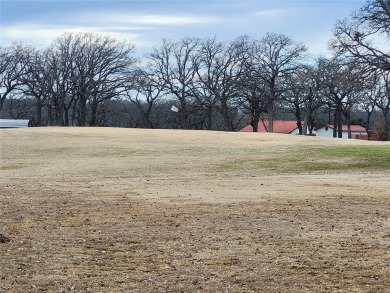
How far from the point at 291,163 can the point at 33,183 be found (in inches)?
415

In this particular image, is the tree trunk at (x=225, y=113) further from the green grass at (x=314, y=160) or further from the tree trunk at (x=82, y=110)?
the green grass at (x=314, y=160)

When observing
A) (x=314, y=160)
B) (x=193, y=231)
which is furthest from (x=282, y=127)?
(x=193, y=231)

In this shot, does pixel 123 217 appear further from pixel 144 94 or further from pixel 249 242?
pixel 144 94

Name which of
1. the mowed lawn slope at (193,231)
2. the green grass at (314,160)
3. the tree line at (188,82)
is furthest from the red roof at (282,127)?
the mowed lawn slope at (193,231)

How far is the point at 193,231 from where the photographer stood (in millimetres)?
8656

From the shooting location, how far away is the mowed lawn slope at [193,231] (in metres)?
6.01

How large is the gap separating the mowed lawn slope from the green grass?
1.22 m

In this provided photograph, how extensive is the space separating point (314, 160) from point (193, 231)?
1645cm

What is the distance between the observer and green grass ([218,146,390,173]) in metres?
22.5

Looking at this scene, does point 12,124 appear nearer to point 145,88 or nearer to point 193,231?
point 145,88

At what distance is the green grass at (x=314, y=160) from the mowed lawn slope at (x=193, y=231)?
3.99 ft

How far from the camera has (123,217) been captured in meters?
9.98

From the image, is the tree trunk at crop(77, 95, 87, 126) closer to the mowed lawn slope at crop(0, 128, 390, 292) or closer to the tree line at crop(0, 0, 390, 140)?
the tree line at crop(0, 0, 390, 140)

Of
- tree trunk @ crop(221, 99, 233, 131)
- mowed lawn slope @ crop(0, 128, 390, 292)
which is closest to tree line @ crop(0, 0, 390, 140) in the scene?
tree trunk @ crop(221, 99, 233, 131)
